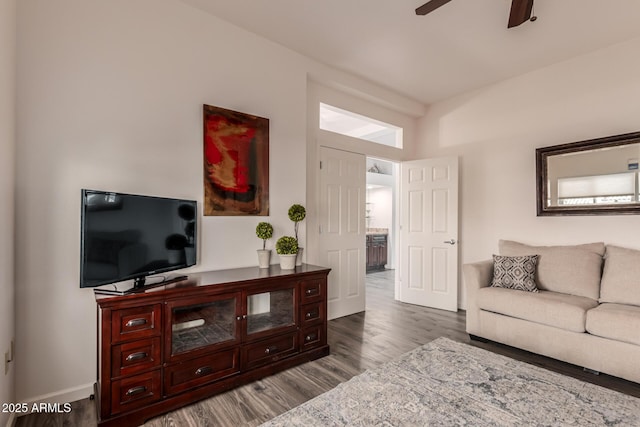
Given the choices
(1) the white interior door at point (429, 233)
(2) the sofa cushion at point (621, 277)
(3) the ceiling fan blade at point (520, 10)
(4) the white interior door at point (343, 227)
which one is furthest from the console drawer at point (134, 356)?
(2) the sofa cushion at point (621, 277)

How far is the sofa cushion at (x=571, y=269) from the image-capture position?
2.93m

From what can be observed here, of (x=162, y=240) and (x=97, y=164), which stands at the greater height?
(x=97, y=164)

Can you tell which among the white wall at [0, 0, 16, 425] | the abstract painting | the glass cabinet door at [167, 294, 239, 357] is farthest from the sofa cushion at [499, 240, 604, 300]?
the white wall at [0, 0, 16, 425]

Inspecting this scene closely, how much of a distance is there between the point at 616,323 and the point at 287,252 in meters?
2.59

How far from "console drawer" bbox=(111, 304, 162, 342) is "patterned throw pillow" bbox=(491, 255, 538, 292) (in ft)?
10.3

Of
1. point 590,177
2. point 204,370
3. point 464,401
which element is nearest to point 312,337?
point 204,370

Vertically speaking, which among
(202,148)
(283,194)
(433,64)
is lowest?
(283,194)

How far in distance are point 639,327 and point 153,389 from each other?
3333mm

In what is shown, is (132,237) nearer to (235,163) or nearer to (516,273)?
(235,163)

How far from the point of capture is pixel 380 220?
26.3 ft

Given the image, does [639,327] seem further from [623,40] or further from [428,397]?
[623,40]

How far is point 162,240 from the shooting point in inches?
85.6

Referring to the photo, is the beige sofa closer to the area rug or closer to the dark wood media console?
the area rug

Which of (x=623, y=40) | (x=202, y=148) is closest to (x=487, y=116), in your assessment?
(x=623, y=40)
